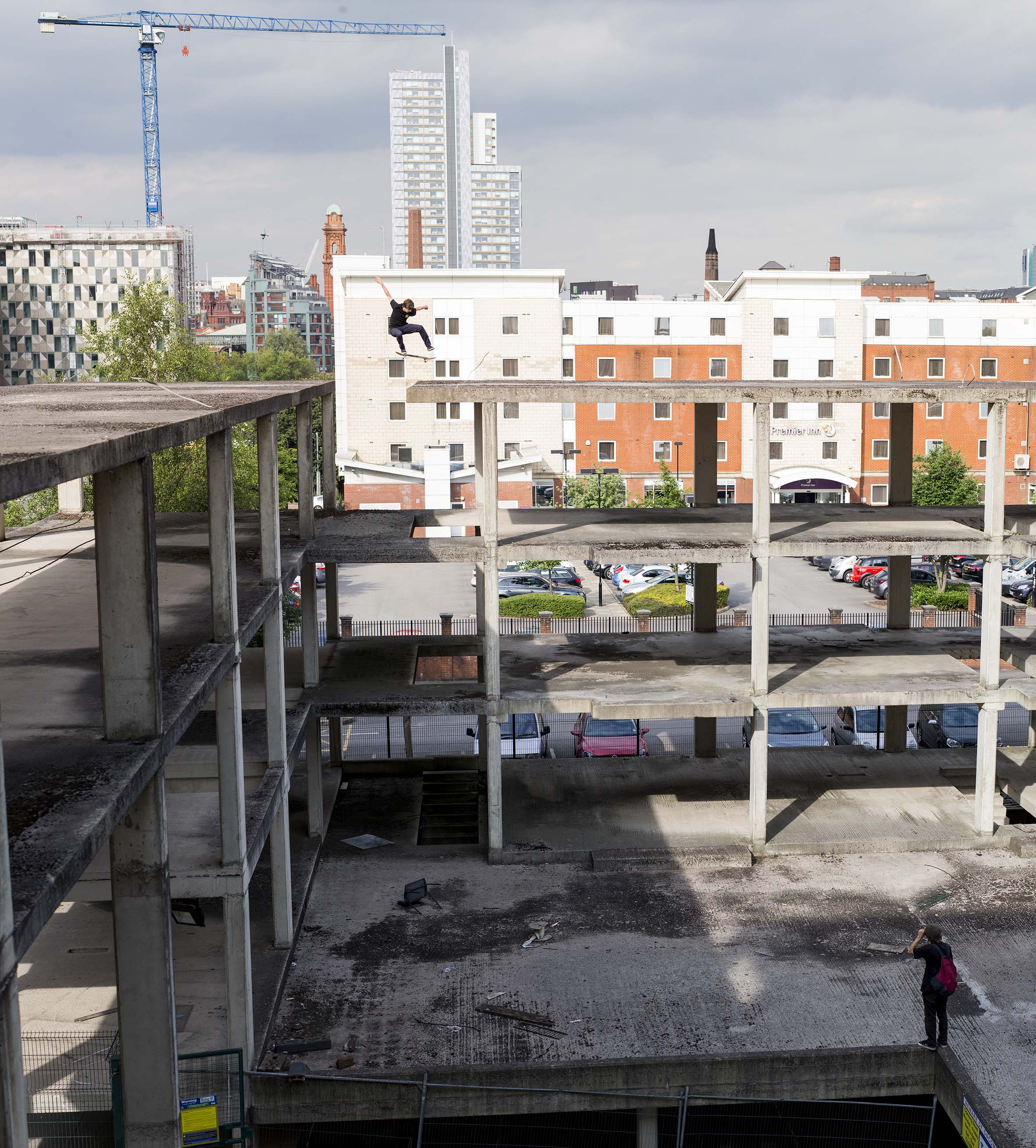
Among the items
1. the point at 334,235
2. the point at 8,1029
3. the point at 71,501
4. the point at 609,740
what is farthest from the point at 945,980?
the point at 334,235

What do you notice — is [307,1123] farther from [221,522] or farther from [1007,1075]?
[1007,1075]

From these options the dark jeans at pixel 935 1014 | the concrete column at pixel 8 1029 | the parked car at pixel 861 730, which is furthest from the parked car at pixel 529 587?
the concrete column at pixel 8 1029

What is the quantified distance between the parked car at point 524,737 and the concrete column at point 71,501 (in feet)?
33.5

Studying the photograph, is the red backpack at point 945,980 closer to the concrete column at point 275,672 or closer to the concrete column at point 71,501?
the concrete column at point 275,672

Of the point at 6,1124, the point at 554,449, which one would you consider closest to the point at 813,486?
the point at 554,449

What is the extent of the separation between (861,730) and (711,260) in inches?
2978

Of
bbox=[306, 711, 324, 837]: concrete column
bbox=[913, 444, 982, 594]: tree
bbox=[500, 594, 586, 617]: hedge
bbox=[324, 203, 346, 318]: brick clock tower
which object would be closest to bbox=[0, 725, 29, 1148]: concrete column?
bbox=[306, 711, 324, 837]: concrete column

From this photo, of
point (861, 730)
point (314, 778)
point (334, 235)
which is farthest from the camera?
point (334, 235)

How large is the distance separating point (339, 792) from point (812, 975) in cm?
1105

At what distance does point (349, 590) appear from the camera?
53.0 meters

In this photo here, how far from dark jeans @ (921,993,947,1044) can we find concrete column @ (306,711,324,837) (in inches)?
422

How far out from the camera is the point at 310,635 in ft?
69.9

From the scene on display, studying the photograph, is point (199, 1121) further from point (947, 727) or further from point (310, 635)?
point (947, 727)

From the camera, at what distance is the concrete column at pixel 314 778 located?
21.0 metres
